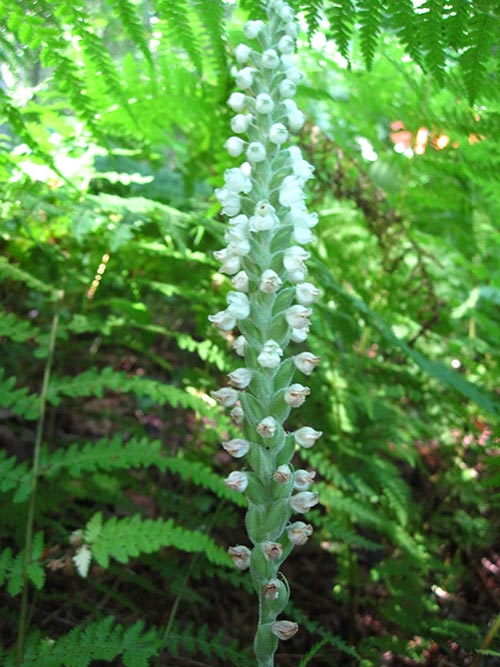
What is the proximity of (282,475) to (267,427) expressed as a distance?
0.41 feet

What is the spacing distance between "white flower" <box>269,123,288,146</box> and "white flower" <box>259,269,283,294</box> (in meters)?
0.35

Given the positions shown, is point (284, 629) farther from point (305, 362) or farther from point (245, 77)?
point (245, 77)

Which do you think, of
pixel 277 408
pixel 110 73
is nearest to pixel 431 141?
pixel 110 73

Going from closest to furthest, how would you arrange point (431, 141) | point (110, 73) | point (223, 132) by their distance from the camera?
point (110, 73) < point (223, 132) < point (431, 141)

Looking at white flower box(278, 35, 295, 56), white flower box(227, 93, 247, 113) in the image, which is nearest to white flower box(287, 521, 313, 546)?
white flower box(227, 93, 247, 113)

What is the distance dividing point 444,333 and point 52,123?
2.46 meters

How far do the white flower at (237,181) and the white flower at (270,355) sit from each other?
41cm

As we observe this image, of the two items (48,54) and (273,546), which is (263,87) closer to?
(48,54)

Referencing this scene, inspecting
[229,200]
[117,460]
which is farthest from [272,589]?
[229,200]

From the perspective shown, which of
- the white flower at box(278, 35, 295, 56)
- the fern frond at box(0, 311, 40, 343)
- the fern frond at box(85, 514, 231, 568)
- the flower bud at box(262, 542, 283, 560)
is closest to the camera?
the flower bud at box(262, 542, 283, 560)

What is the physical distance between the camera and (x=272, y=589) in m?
1.30

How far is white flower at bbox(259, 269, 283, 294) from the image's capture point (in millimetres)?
1339

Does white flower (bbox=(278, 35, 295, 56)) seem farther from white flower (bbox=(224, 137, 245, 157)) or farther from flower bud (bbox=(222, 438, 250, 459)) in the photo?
flower bud (bbox=(222, 438, 250, 459))

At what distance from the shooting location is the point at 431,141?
9.63ft
